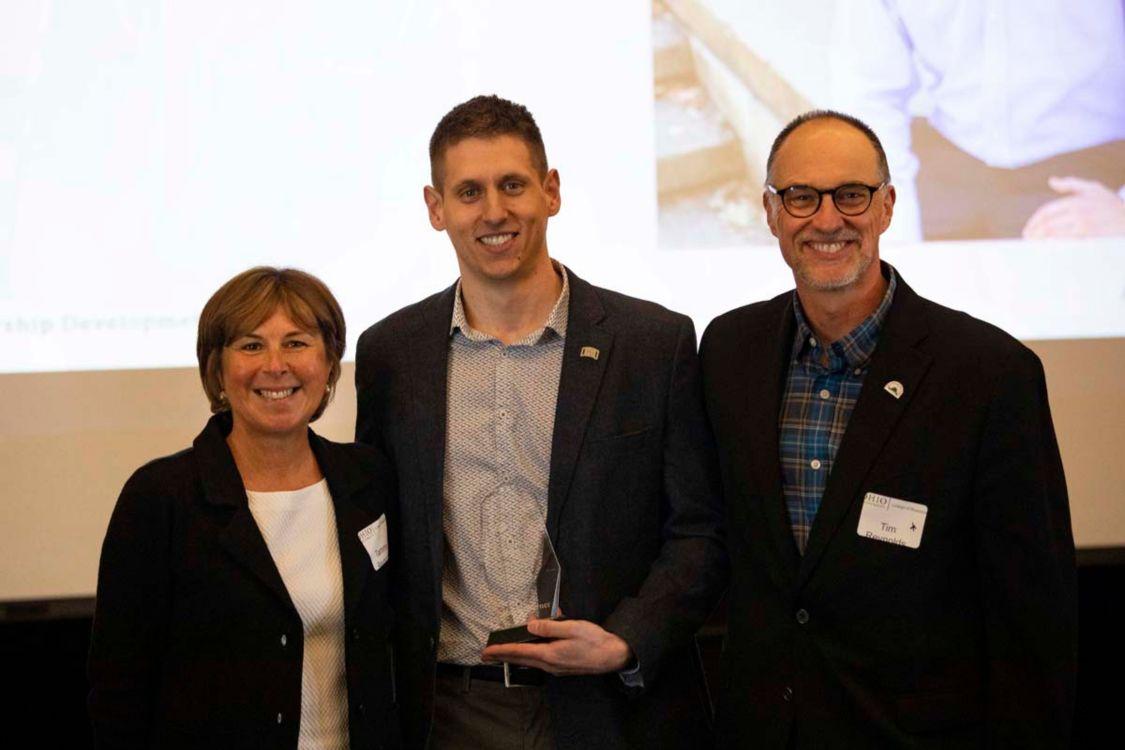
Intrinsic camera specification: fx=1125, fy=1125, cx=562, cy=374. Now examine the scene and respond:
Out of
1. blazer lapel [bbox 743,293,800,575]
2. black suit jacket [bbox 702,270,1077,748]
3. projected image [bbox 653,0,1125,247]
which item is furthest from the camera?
projected image [bbox 653,0,1125,247]

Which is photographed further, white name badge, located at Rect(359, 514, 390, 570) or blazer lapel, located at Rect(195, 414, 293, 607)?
white name badge, located at Rect(359, 514, 390, 570)

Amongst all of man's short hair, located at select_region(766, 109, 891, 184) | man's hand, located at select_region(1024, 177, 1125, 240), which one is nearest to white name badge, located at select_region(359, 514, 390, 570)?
man's short hair, located at select_region(766, 109, 891, 184)

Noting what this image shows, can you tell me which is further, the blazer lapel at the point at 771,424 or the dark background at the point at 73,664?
the dark background at the point at 73,664

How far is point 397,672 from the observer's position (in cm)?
228

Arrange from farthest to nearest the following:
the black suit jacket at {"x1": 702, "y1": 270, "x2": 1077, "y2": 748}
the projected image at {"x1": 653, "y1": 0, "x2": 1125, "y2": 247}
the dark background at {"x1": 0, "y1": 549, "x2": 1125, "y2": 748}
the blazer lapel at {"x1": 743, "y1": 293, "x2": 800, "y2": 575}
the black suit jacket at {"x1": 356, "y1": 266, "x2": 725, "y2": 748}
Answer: the dark background at {"x1": 0, "y1": 549, "x2": 1125, "y2": 748}
the projected image at {"x1": 653, "y1": 0, "x2": 1125, "y2": 247}
the black suit jacket at {"x1": 356, "y1": 266, "x2": 725, "y2": 748}
the blazer lapel at {"x1": 743, "y1": 293, "x2": 800, "y2": 575}
the black suit jacket at {"x1": 702, "y1": 270, "x2": 1077, "y2": 748}

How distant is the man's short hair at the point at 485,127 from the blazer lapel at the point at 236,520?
70cm

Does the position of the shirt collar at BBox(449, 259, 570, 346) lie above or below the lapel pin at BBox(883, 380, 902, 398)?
above

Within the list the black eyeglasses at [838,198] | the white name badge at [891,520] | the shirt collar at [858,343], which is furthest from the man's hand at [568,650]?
the black eyeglasses at [838,198]

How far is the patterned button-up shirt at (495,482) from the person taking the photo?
7.02 feet

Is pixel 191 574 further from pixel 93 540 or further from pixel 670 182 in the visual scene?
pixel 670 182

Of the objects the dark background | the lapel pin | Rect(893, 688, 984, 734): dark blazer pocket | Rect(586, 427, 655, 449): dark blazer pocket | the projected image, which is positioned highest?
the projected image

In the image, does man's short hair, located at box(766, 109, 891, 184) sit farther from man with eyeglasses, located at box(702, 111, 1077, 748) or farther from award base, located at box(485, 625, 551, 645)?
award base, located at box(485, 625, 551, 645)

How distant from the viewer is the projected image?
Result: 3.38 meters

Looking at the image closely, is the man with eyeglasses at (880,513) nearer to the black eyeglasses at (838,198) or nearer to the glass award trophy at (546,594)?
the black eyeglasses at (838,198)
